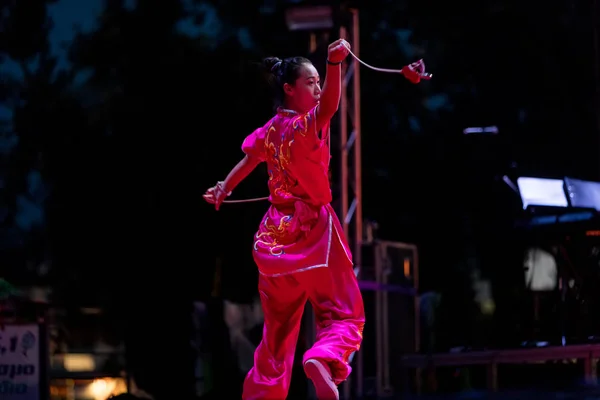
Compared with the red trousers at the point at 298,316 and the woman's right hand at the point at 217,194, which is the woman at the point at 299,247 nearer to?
the red trousers at the point at 298,316

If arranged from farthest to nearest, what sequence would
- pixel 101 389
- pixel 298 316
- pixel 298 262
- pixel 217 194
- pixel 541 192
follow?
pixel 101 389 < pixel 541 192 < pixel 217 194 < pixel 298 316 < pixel 298 262

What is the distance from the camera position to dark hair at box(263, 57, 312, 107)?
140 inches

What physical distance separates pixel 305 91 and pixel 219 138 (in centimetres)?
661

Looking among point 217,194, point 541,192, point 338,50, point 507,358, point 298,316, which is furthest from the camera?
point 541,192

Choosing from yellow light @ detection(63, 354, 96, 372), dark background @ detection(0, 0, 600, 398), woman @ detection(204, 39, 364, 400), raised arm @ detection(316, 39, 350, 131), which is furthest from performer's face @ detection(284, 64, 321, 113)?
yellow light @ detection(63, 354, 96, 372)

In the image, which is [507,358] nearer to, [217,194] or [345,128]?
[345,128]

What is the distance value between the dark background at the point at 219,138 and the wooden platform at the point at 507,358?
9.93ft

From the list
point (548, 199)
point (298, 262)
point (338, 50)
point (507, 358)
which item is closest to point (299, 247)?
point (298, 262)

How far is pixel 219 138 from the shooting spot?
33.2 ft

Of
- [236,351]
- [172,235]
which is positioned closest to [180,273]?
[172,235]

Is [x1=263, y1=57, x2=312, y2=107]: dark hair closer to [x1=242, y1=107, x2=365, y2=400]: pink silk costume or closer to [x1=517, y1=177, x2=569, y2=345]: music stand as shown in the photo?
[x1=242, y1=107, x2=365, y2=400]: pink silk costume

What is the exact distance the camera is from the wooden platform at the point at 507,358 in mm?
5246

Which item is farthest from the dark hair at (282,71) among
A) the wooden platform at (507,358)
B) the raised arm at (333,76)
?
the wooden platform at (507,358)

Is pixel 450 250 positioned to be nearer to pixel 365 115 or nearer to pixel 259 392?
pixel 365 115
